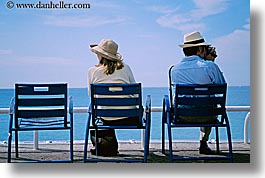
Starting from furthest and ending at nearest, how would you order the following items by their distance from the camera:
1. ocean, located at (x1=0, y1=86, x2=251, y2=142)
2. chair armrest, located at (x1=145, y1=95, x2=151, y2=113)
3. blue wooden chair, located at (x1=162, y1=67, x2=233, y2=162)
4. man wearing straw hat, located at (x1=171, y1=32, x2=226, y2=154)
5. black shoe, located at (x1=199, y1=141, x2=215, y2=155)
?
ocean, located at (x1=0, y1=86, x2=251, y2=142) < black shoe, located at (x1=199, y1=141, x2=215, y2=155) < man wearing straw hat, located at (x1=171, y1=32, x2=226, y2=154) < chair armrest, located at (x1=145, y1=95, x2=151, y2=113) < blue wooden chair, located at (x1=162, y1=67, x2=233, y2=162)

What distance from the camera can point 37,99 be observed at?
203 inches

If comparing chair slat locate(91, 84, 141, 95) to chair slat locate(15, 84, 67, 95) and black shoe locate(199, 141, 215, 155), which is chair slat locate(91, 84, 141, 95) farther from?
black shoe locate(199, 141, 215, 155)

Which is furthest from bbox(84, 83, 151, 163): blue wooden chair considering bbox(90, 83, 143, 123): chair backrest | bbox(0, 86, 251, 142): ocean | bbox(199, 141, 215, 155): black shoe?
bbox(199, 141, 215, 155): black shoe

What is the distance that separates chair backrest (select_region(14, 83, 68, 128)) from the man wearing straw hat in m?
1.17

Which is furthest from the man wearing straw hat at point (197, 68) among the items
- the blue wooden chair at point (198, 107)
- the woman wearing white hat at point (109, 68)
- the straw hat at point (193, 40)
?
the woman wearing white hat at point (109, 68)

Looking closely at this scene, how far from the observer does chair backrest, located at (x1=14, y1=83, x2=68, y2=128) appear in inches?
202

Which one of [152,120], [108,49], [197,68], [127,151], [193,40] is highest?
[193,40]

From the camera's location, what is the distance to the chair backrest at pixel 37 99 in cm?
514

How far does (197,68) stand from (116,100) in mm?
885

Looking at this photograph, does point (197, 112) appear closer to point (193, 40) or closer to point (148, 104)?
point (148, 104)

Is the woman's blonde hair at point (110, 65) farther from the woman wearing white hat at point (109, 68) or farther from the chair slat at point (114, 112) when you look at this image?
the chair slat at point (114, 112)

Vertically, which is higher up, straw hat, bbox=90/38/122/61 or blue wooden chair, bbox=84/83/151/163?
straw hat, bbox=90/38/122/61

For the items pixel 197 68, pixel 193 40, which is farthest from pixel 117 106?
pixel 193 40

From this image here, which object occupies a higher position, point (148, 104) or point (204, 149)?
point (148, 104)
